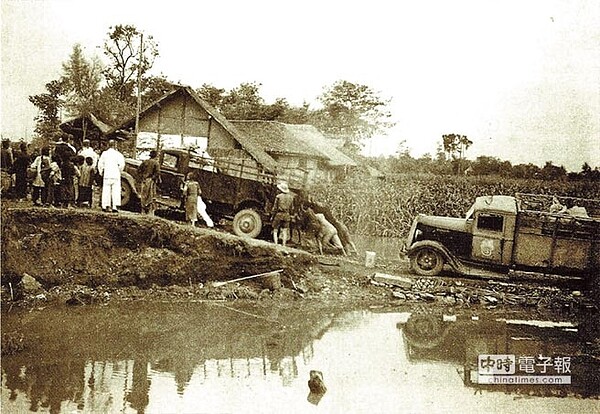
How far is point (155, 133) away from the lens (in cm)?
812

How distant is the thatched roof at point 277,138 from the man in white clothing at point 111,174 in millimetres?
1826

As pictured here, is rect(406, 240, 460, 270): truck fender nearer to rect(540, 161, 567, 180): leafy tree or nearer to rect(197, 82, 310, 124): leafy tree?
rect(540, 161, 567, 180): leafy tree

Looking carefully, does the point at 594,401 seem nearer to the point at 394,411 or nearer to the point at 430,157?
the point at 394,411

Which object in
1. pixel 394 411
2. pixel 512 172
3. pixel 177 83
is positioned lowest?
pixel 394 411

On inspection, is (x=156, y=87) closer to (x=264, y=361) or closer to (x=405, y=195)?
(x=264, y=361)

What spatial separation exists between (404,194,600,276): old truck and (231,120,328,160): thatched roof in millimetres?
1973

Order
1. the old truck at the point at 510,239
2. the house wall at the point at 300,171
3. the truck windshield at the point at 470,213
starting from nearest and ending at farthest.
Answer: the old truck at the point at 510,239 < the house wall at the point at 300,171 < the truck windshield at the point at 470,213

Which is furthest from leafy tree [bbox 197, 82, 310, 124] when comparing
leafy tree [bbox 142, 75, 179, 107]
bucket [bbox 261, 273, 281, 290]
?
bucket [bbox 261, 273, 281, 290]

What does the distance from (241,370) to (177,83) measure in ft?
11.2

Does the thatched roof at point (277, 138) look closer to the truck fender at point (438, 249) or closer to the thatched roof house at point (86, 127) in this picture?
the thatched roof house at point (86, 127)

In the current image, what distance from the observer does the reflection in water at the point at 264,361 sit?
5227mm

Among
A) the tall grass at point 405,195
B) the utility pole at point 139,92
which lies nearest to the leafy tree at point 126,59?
the utility pole at point 139,92

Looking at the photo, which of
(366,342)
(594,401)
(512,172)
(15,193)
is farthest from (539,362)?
(15,193)

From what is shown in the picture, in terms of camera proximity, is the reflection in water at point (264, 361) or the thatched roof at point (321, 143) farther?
the thatched roof at point (321, 143)
